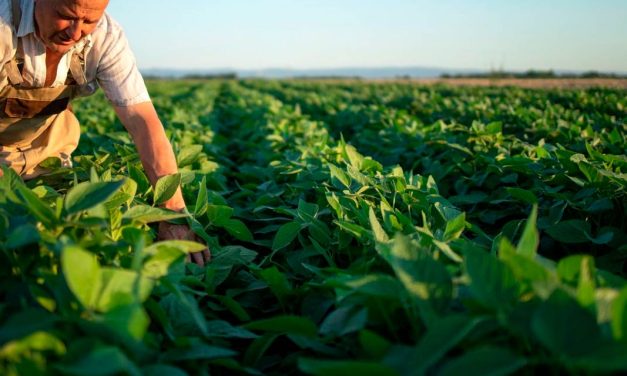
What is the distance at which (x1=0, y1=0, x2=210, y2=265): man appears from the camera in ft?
6.40

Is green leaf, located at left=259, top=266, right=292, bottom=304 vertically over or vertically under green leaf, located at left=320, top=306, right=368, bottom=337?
under

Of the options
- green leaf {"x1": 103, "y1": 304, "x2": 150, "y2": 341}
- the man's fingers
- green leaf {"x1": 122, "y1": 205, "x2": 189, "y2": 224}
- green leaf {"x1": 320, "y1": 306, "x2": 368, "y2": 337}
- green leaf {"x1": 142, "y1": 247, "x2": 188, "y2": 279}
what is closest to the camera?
green leaf {"x1": 103, "y1": 304, "x2": 150, "y2": 341}

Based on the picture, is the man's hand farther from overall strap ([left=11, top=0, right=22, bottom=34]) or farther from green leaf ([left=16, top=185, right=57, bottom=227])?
overall strap ([left=11, top=0, right=22, bottom=34])

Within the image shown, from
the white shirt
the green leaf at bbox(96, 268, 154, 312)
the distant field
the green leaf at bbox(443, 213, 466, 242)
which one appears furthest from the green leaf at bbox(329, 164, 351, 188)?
the distant field

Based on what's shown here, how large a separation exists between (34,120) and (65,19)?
879 mm

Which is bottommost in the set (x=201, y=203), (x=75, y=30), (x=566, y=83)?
(x=566, y=83)

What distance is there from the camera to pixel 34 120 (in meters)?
2.60

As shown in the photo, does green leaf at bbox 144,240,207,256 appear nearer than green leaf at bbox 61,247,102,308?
No

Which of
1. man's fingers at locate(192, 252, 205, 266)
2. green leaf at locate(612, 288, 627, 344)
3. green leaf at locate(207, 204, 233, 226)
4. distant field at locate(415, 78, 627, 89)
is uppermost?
green leaf at locate(612, 288, 627, 344)

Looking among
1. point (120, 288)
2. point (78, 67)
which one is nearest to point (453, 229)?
point (120, 288)

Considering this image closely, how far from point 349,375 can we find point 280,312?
827 mm

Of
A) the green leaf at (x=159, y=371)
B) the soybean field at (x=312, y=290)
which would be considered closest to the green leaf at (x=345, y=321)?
the soybean field at (x=312, y=290)

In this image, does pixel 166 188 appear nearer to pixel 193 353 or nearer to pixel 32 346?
pixel 193 353

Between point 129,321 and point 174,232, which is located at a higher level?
point 129,321
